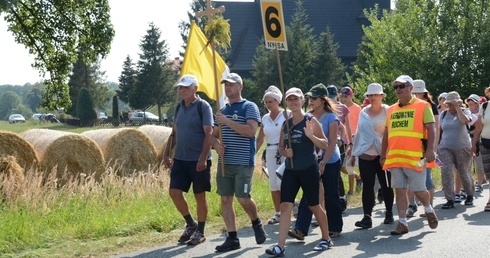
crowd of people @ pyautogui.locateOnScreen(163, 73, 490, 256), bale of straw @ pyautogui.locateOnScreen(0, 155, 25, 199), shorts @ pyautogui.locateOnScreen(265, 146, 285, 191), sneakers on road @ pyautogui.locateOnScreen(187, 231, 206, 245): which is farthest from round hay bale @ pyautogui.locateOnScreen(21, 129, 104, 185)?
sneakers on road @ pyautogui.locateOnScreen(187, 231, 206, 245)

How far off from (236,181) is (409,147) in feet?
7.08

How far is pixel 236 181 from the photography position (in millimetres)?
8578

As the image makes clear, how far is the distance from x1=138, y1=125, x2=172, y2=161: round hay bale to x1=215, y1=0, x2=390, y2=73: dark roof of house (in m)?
56.6

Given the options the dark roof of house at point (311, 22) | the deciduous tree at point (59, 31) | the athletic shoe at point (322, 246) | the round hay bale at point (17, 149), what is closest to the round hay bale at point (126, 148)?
the round hay bale at point (17, 149)

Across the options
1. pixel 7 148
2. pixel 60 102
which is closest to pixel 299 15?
pixel 60 102

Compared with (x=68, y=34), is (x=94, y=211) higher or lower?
lower

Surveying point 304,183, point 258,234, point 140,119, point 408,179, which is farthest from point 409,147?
point 140,119

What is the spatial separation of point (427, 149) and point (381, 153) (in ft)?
2.22

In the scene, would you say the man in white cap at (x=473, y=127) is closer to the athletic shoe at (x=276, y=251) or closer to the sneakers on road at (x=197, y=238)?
the sneakers on road at (x=197, y=238)

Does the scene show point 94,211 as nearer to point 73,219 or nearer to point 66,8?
point 73,219

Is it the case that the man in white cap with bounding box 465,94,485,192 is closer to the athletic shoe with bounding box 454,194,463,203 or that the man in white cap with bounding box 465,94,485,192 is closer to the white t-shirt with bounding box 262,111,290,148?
the athletic shoe with bounding box 454,194,463,203

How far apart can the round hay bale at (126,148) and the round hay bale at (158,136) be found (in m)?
0.44

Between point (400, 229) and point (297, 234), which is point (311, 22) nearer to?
point (400, 229)

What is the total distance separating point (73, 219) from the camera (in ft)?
32.8
